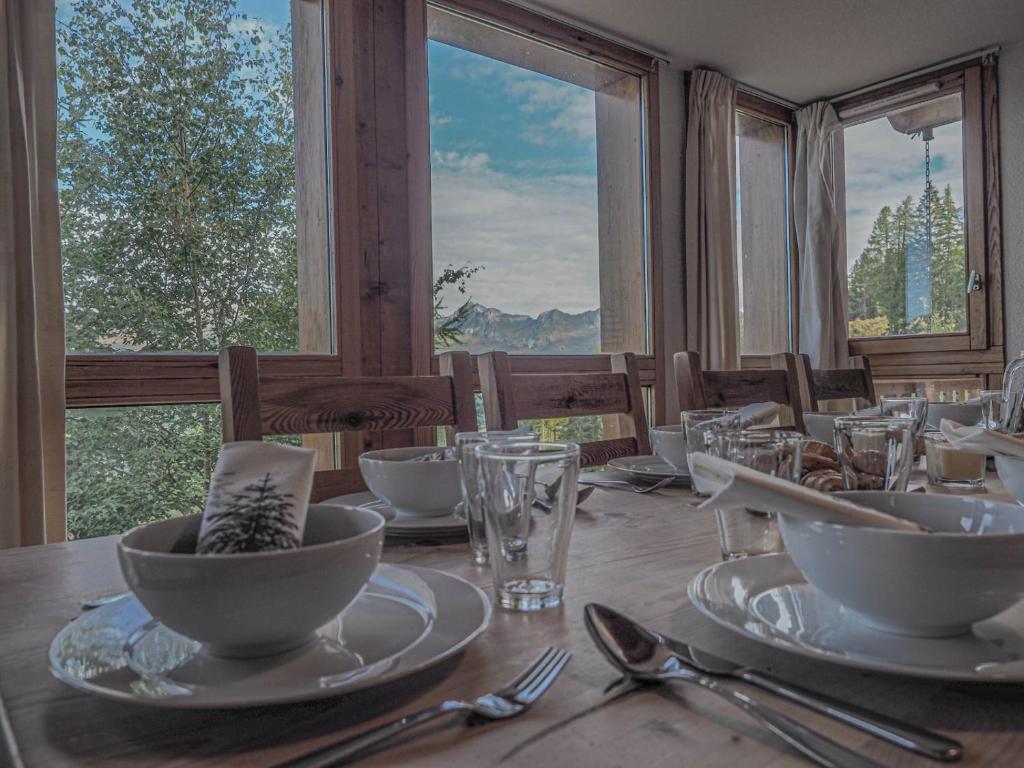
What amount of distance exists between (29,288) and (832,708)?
7.02 ft

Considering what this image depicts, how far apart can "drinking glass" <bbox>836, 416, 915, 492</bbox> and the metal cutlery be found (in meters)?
0.50

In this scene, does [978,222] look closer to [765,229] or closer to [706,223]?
[765,229]

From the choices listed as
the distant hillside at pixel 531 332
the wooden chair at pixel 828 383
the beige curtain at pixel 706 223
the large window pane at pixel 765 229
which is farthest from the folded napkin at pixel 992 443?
the large window pane at pixel 765 229

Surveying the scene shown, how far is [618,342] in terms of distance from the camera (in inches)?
140

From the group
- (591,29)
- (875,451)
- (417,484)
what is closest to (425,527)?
(417,484)

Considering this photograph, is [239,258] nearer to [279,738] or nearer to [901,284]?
[279,738]

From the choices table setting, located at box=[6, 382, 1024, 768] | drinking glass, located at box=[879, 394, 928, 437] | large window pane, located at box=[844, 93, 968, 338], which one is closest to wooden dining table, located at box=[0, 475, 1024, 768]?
table setting, located at box=[6, 382, 1024, 768]

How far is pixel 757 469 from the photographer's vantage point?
729 mm

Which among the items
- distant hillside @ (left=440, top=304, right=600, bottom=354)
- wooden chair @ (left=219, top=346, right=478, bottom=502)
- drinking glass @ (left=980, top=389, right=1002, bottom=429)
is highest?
distant hillside @ (left=440, top=304, right=600, bottom=354)

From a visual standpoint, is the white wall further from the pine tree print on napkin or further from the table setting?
the pine tree print on napkin

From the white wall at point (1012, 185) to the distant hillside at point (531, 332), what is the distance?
2.06m

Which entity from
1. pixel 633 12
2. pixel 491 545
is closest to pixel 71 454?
pixel 491 545

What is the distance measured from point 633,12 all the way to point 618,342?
4.87ft

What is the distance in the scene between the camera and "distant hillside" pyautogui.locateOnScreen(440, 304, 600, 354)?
2984 mm
